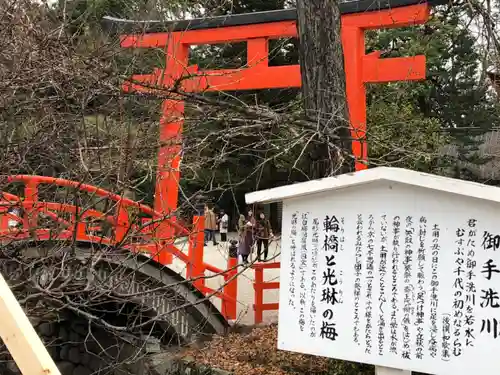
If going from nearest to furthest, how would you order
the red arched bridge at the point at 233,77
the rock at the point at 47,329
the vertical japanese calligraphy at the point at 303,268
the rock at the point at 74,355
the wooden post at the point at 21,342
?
1. the wooden post at the point at 21,342
2. the vertical japanese calligraphy at the point at 303,268
3. the red arched bridge at the point at 233,77
4. the rock at the point at 47,329
5. the rock at the point at 74,355

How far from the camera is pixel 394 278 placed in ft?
11.5

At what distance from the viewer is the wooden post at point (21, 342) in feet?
4.56

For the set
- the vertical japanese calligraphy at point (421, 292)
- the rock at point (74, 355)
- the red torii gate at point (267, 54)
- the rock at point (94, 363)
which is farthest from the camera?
the rock at point (94, 363)

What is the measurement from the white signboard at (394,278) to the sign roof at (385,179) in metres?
0.10

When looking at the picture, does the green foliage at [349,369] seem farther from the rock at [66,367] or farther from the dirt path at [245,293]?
the rock at [66,367]

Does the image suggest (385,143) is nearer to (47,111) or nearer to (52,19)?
(47,111)

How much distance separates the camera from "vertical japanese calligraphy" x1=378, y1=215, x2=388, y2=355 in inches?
138

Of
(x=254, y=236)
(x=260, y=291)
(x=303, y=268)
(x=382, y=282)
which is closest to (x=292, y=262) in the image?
(x=303, y=268)

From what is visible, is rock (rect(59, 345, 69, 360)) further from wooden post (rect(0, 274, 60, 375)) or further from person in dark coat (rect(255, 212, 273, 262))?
wooden post (rect(0, 274, 60, 375))

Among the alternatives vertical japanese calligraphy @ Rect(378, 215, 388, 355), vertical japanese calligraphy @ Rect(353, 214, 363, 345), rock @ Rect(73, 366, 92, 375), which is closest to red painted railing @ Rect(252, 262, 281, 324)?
rock @ Rect(73, 366, 92, 375)

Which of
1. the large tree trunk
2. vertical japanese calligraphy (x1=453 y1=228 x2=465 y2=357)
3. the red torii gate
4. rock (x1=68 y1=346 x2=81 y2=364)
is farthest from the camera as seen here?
rock (x1=68 y1=346 x2=81 y2=364)

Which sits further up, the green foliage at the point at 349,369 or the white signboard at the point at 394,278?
the white signboard at the point at 394,278

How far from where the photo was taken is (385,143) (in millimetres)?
4707

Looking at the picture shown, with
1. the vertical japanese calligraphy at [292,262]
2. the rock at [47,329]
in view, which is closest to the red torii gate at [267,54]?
the rock at [47,329]
